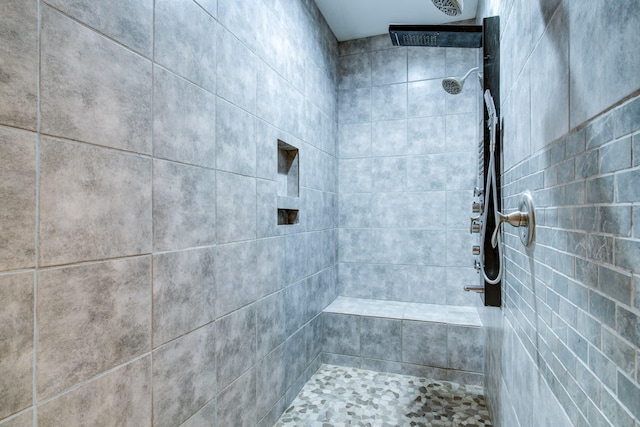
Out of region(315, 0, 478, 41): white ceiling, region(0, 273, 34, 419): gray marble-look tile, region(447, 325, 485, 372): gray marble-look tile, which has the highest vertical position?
region(315, 0, 478, 41): white ceiling

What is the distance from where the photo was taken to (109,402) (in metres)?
0.96

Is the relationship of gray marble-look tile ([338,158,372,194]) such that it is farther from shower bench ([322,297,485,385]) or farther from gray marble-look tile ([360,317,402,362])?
gray marble-look tile ([360,317,402,362])

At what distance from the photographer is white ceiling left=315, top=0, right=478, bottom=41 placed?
258 cm

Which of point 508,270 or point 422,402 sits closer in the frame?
point 508,270

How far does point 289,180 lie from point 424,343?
153 cm

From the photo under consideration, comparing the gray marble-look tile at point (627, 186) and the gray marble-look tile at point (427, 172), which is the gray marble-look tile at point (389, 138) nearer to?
the gray marble-look tile at point (427, 172)

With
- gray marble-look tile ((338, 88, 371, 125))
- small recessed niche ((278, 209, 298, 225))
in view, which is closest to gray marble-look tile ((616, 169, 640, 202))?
small recessed niche ((278, 209, 298, 225))

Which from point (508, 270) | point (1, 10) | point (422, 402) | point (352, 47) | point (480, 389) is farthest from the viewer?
point (352, 47)

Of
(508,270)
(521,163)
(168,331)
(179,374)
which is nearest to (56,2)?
(168,331)

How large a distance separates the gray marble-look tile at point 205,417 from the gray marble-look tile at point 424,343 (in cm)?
154

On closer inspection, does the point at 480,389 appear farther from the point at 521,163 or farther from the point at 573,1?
the point at 573,1

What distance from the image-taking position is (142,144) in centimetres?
107

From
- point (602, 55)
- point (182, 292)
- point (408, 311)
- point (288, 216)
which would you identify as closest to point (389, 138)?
point (288, 216)

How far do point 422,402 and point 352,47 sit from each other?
289cm
